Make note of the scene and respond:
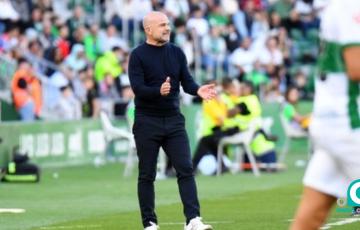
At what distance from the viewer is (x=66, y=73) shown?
88.4 feet

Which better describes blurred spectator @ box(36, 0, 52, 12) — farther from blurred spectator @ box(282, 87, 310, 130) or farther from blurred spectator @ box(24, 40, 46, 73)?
blurred spectator @ box(282, 87, 310, 130)

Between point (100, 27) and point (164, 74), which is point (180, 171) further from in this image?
point (100, 27)

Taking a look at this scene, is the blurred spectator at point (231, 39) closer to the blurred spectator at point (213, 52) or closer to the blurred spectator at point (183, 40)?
the blurred spectator at point (213, 52)

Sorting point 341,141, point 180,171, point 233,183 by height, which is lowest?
point 233,183

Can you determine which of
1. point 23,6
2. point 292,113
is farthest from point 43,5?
point 292,113

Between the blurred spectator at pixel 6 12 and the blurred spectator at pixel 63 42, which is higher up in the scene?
the blurred spectator at pixel 6 12

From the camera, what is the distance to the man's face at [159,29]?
1184 centimetres

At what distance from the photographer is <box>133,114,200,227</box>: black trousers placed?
38.3 feet

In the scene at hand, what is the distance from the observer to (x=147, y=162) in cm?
1166

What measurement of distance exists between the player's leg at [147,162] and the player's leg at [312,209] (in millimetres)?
4427

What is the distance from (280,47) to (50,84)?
914 cm

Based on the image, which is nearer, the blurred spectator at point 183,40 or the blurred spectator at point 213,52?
the blurred spectator at point 183,40

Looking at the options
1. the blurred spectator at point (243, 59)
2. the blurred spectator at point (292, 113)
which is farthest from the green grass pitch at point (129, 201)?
the blurred spectator at point (243, 59)

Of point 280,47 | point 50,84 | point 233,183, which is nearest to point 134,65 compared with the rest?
point 233,183
